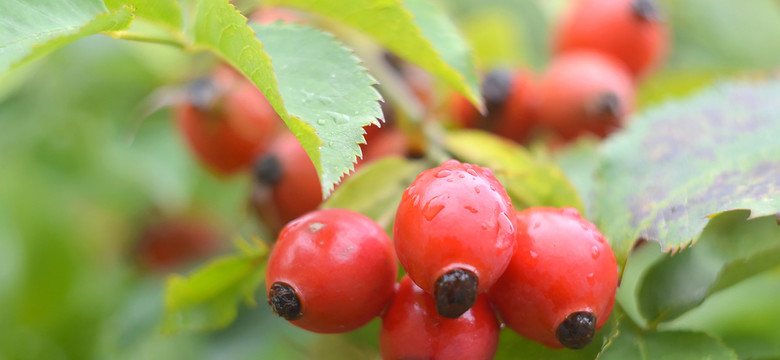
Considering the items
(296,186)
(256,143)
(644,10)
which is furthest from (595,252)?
(644,10)

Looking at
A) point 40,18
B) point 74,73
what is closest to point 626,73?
point 40,18

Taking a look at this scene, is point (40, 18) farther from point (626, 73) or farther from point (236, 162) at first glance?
point (626, 73)

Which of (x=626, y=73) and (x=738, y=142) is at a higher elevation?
(x=738, y=142)

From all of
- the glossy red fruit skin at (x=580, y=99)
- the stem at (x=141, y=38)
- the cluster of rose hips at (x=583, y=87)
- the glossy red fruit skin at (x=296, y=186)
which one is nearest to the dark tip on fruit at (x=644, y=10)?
the cluster of rose hips at (x=583, y=87)

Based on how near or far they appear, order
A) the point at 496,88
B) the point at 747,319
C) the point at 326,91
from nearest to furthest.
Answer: the point at 326,91 → the point at 747,319 → the point at 496,88

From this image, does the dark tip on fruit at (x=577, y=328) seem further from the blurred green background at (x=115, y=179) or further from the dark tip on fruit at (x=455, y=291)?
the blurred green background at (x=115, y=179)

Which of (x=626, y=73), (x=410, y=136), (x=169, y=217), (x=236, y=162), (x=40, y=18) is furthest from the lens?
(x=169, y=217)

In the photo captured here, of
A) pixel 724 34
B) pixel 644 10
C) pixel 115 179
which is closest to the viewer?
pixel 644 10

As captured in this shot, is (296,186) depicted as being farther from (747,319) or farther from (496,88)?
(747,319)
